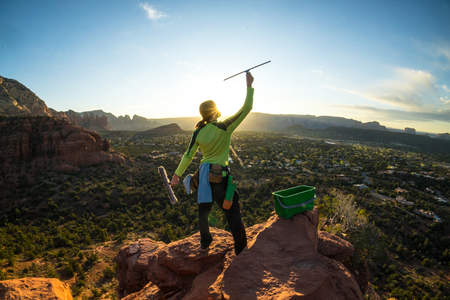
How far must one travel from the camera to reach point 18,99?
5631 cm

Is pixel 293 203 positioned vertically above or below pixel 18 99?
below

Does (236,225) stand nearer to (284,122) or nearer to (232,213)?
(232,213)

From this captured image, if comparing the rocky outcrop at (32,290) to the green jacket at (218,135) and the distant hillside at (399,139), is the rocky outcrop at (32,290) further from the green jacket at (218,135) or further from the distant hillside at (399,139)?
the distant hillside at (399,139)

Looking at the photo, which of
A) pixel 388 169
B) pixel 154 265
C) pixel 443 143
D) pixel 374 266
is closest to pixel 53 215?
pixel 154 265

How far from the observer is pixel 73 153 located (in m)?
23.2

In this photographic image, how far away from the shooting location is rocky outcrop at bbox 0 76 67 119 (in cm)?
4705

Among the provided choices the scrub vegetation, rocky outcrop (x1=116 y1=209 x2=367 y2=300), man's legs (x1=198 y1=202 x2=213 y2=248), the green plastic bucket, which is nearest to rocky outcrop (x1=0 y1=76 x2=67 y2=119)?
the scrub vegetation

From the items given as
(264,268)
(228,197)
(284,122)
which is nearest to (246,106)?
(228,197)

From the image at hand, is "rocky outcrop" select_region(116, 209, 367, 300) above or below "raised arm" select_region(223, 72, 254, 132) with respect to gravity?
below

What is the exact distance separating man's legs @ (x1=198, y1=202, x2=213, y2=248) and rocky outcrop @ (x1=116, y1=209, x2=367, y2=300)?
0.74 ft

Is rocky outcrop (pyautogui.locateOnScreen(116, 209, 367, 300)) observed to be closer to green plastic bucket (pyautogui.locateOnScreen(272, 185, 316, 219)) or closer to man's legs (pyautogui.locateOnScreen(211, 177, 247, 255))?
green plastic bucket (pyautogui.locateOnScreen(272, 185, 316, 219))

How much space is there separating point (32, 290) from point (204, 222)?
135 inches

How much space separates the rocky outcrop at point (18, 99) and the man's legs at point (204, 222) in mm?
63659

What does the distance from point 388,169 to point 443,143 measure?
96458 millimetres
